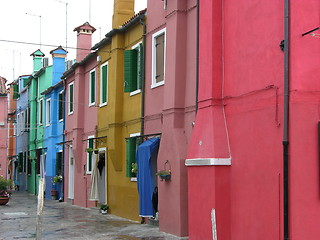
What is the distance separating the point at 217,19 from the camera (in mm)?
12000

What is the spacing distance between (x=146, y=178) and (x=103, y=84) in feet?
22.1

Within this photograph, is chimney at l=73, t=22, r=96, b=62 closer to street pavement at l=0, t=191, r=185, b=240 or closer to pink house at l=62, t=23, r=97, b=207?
pink house at l=62, t=23, r=97, b=207

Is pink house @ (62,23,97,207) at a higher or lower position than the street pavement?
higher

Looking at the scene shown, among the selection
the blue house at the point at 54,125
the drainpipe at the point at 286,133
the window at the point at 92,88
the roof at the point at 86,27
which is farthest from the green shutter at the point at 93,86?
the drainpipe at the point at 286,133

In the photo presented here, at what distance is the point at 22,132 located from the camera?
41.0 metres

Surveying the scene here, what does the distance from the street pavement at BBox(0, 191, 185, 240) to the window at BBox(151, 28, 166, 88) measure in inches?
174

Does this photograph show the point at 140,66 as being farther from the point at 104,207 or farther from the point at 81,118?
the point at 81,118

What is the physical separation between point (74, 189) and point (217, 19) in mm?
15755

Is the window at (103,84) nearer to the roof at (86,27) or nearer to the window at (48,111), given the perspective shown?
the roof at (86,27)

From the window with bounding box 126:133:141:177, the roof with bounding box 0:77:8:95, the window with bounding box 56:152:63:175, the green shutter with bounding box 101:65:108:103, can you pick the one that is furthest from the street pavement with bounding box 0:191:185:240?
the roof with bounding box 0:77:8:95

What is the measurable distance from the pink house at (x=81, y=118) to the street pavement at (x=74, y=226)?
1844 mm

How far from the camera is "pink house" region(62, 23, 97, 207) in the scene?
2336 cm

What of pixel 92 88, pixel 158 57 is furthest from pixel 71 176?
pixel 158 57

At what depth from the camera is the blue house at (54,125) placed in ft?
96.0
